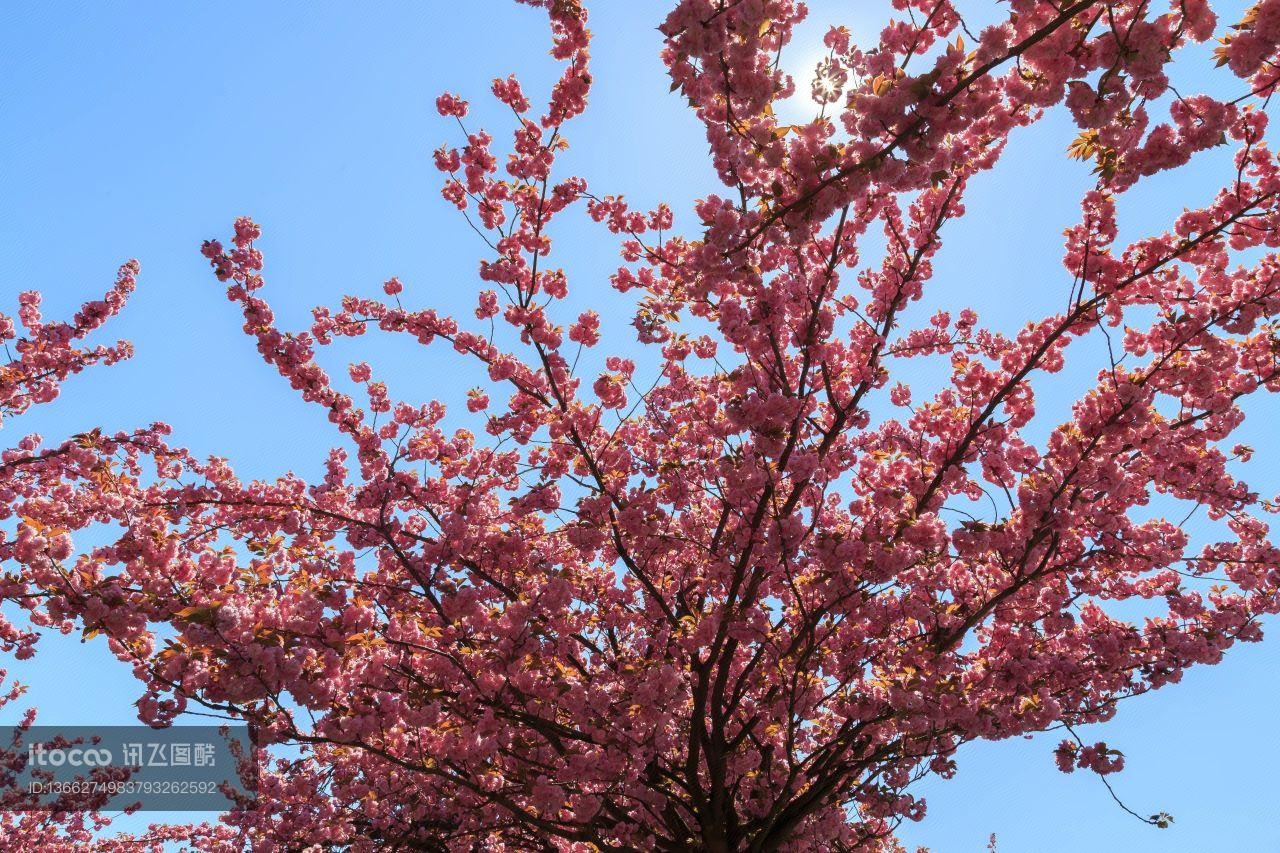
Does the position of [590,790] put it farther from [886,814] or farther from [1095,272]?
[1095,272]

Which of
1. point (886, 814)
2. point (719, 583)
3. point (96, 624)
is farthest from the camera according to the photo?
point (886, 814)

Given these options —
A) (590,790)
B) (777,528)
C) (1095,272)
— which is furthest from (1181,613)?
(590,790)

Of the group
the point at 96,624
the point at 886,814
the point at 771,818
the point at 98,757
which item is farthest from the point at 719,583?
the point at 98,757

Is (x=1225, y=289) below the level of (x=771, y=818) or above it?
above

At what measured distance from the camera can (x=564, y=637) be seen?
21.8 ft

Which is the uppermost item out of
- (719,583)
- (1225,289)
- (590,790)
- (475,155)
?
(475,155)

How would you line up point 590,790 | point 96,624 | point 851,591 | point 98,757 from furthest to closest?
point 98,757, point 590,790, point 851,591, point 96,624

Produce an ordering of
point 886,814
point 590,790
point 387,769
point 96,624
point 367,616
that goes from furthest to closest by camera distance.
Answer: point 387,769, point 886,814, point 590,790, point 367,616, point 96,624

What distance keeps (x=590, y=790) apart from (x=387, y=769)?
9.58ft

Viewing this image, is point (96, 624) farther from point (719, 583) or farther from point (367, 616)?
point (719, 583)

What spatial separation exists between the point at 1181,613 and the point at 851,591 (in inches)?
140

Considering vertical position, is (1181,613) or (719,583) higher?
(719,583)

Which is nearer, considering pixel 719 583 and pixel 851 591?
pixel 851 591

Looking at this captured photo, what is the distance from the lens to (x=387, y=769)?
8086mm
